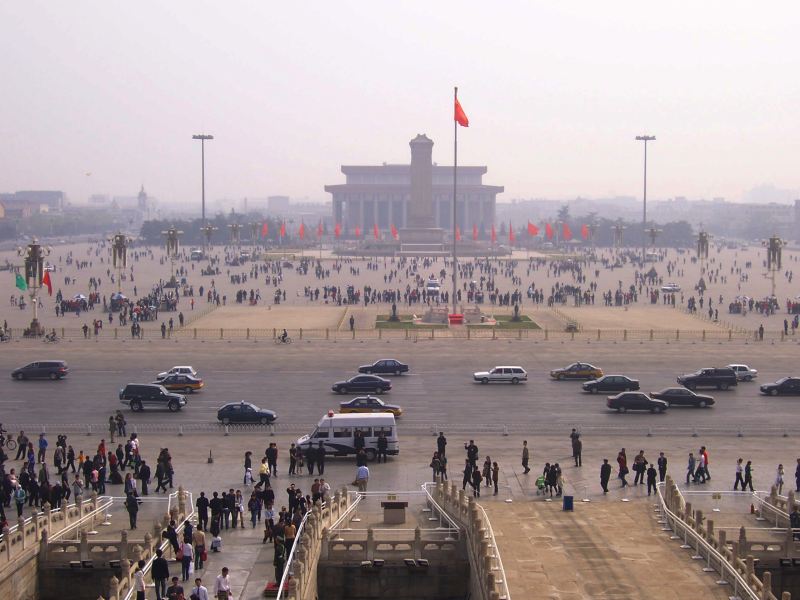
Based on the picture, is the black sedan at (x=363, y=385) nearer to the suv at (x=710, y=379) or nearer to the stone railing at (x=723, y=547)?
the suv at (x=710, y=379)

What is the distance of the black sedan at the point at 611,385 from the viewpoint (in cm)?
3978

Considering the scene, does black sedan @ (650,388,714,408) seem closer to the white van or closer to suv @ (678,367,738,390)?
suv @ (678,367,738,390)

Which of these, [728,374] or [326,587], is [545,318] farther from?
[326,587]

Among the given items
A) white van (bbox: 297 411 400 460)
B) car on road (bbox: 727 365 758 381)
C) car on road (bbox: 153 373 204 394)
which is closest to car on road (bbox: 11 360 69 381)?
car on road (bbox: 153 373 204 394)

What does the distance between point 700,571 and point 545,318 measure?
4484 cm

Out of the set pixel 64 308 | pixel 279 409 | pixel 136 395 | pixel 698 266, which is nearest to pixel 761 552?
pixel 279 409

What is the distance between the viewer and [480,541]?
19641 millimetres

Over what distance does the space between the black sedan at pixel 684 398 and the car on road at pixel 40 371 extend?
2071 centimetres

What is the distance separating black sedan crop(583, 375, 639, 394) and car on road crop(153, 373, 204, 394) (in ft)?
42.8

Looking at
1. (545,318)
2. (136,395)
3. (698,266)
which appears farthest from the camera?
(698,266)

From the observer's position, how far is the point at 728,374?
41.2 meters

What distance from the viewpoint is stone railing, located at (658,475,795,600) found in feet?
59.2

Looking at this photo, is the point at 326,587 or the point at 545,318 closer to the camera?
the point at 326,587

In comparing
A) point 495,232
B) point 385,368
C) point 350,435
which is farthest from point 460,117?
point 495,232
